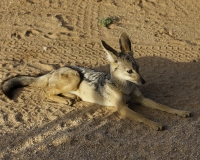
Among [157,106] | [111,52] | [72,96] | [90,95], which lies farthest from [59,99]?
[157,106]

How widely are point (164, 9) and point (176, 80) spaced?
3794 mm

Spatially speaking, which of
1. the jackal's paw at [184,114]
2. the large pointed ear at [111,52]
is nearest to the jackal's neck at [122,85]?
the large pointed ear at [111,52]

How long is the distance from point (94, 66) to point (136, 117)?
2.48 metres

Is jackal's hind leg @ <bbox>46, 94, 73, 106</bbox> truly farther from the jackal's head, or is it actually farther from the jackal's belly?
the jackal's head

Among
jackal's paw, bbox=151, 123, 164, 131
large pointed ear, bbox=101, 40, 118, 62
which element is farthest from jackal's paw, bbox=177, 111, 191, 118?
large pointed ear, bbox=101, 40, 118, 62

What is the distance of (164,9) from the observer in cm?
1132

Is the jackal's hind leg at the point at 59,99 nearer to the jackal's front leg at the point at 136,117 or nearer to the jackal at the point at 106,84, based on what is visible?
the jackal at the point at 106,84

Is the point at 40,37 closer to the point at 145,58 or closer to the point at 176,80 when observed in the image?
the point at 145,58

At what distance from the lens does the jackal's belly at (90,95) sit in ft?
23.9

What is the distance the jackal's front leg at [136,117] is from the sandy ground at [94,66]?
10 centimetres

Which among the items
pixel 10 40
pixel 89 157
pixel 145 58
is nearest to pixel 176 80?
pixel 145 58

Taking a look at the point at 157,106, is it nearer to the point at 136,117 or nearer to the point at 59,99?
the point at 136,117

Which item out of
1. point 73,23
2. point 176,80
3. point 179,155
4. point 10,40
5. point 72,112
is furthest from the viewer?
point 73,23

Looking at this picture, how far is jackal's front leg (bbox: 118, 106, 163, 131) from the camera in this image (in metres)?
6.48
